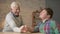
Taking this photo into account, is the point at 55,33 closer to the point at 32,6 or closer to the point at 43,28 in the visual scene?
the point at 43,28

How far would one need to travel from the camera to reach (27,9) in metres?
1.54

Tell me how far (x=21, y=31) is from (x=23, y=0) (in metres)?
0.78

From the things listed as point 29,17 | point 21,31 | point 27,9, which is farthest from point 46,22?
point 27,9

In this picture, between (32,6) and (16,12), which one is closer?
(16,12)

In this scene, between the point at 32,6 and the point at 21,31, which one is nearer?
the point at 21,31

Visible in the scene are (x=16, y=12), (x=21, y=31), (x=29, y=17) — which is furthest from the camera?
(x=29, y=17)

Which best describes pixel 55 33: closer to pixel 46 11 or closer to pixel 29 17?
pixel 46 11

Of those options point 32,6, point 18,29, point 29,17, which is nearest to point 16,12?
point 18,29

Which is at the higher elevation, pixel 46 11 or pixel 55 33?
pixel 46 11

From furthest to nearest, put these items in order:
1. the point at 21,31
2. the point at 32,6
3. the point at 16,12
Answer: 1. the point at 32,6
2. the point at 16,12
3. the point at 21,31

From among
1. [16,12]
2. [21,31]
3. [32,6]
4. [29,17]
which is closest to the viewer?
[21,31]

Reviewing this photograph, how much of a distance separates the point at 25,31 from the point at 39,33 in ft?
0.23

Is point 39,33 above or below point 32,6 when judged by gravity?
below

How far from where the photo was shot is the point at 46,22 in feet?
2.59
